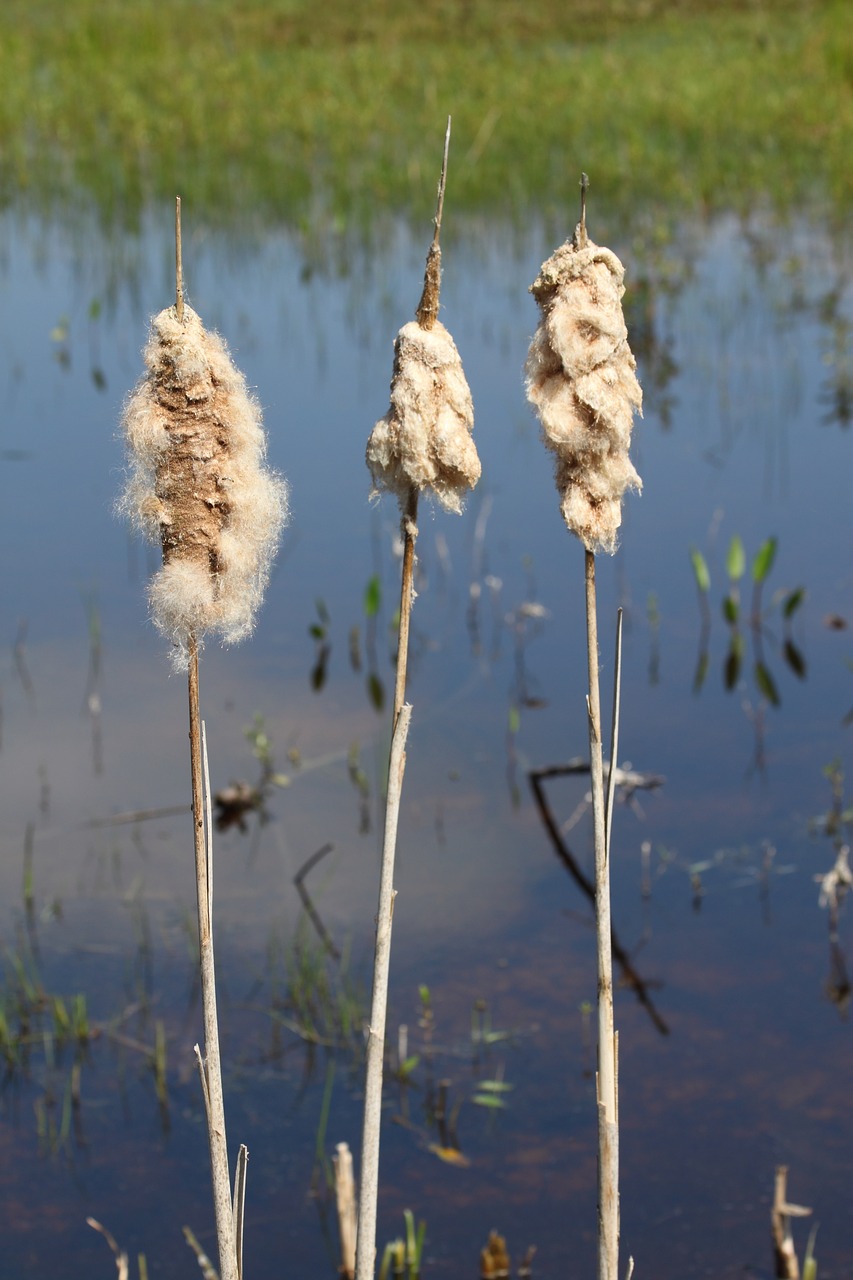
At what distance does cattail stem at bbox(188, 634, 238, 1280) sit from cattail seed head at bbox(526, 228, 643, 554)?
0.50 meters

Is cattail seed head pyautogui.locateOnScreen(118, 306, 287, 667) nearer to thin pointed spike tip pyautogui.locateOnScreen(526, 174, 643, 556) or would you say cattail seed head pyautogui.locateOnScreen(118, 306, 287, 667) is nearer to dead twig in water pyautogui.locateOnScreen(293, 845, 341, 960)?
thin pointed spike tip pyautogui.locateOnScreen(526, 174, 643, 556)

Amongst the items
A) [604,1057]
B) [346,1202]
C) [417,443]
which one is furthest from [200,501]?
[346,1202]

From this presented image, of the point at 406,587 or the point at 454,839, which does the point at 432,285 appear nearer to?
the point at 406,587

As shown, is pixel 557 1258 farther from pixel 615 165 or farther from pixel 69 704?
pixel 615 165

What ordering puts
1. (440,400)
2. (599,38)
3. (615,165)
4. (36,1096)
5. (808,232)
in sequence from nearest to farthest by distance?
(440,400) < (36,1096) < (808,232) < (615,165) < (599,38)

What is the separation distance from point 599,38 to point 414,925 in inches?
626

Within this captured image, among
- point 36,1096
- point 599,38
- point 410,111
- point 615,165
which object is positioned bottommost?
point 36,1096

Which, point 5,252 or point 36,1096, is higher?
point 5,252

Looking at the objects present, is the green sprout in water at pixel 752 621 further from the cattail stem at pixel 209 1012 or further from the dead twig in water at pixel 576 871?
the cattail stem at pixel 209 1012

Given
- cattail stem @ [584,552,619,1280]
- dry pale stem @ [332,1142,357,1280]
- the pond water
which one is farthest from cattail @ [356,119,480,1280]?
dry pale stem @ [332,1142,357,1280]

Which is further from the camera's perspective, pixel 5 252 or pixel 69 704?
pixel 5 252

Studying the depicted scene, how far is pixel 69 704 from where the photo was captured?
242 inches

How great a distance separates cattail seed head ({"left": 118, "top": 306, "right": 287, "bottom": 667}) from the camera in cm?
188

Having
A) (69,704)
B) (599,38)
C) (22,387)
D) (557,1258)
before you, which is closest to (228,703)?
(69,704)
